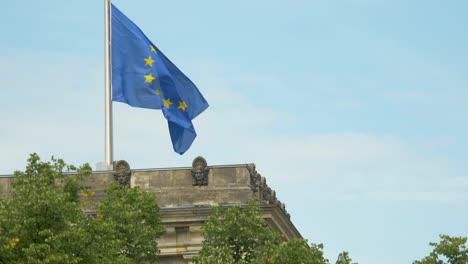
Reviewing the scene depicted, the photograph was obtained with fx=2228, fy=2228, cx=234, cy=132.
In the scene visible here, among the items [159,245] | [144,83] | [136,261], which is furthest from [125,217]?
[144,83]

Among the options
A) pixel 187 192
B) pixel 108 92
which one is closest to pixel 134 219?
pixel 187 192

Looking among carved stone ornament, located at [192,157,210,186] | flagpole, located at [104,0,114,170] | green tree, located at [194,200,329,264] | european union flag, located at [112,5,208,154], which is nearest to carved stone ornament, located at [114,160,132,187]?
flagpole, located at [104,0,114,170]

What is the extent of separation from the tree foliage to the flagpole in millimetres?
9581

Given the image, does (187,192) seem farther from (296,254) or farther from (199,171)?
(296,254)

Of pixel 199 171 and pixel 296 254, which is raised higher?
pixel 199 171

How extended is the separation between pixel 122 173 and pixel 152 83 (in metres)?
5.51

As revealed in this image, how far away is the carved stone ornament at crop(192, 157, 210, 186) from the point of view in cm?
9225

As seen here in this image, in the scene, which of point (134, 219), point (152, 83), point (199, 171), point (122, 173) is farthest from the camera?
point (152, 83)

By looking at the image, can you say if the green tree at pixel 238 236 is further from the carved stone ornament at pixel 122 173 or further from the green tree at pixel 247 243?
the carved stone ornament at pixel 122 173

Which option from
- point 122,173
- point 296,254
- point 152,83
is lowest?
point 296,254

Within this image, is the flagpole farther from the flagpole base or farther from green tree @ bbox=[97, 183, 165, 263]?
green tree @ bbox=[97, 183, 165, 263]

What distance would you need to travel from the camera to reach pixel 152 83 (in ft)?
316

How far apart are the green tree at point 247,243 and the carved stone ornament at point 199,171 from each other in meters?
6.33

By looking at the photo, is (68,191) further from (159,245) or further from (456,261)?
(456,261)
